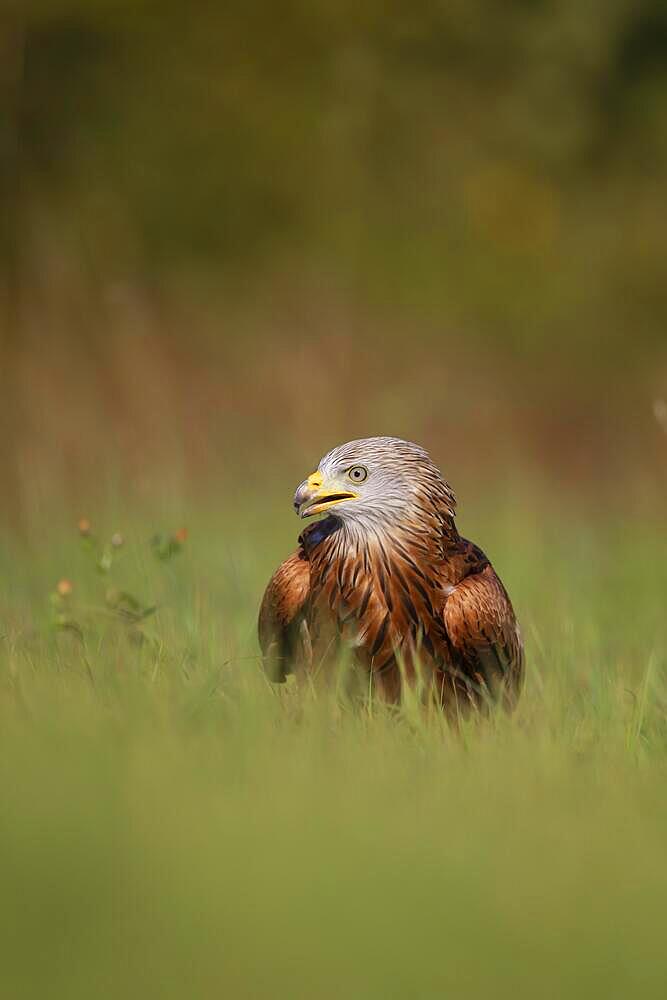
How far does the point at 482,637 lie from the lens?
3.63 meters

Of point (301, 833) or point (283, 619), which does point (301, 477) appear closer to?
point (283, 619)

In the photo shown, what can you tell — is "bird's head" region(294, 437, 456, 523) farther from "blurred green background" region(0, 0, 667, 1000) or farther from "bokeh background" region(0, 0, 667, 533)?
"bokeh background" region(0, 0, 667, 533)

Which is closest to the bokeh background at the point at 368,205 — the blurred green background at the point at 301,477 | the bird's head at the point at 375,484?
the blurred green background at the point at 301,477

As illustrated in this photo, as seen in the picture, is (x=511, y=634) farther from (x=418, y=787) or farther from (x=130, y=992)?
(x=130, y=992)

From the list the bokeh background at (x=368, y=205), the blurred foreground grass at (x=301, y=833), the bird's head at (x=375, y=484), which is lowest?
the blurred foreground grass at (x=301, y=833)

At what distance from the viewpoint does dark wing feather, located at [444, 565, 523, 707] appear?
3629mm

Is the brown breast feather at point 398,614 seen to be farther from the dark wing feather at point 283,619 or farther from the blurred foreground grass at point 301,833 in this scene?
the blurred foreground grass at point 301,833

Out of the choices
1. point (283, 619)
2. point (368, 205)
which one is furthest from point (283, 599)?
point (368, 205)

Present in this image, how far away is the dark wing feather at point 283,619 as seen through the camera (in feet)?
12.4

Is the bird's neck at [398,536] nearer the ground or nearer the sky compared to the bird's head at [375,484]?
nearer the ground

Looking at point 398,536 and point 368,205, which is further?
point 368,205

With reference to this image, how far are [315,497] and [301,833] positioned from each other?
1580mm

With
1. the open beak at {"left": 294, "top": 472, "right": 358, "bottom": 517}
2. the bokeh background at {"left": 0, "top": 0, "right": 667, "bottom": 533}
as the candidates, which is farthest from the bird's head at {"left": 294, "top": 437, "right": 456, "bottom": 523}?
the bokeh background at {"left": 0, "top": 0, "right": 667, "bottom": 533}

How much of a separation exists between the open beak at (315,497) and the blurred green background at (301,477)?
0.43 m
